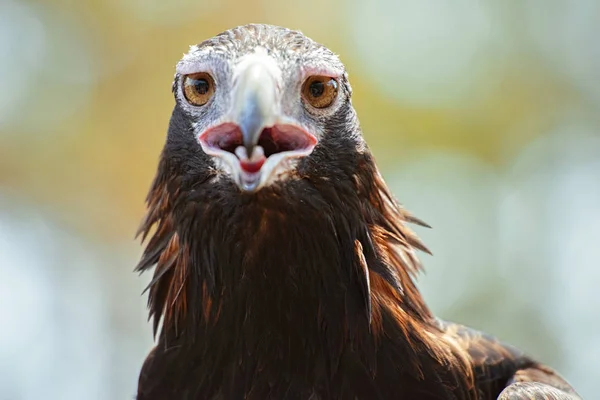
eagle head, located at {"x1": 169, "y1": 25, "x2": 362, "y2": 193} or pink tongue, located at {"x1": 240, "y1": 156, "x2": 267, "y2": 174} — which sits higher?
eagle head, located at {"x1": 169, "y1": 25, "x2": 362, "y2": 193}

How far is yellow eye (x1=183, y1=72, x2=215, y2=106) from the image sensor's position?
341cm

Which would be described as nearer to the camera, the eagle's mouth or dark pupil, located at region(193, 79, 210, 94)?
the eagle's mouth

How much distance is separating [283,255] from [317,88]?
32.2 inches

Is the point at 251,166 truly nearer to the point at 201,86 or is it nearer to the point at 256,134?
the point at 256,134

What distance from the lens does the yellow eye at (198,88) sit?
3.41 meters

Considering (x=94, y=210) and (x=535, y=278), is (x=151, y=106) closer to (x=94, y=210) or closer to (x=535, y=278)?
(x=94, y=210)

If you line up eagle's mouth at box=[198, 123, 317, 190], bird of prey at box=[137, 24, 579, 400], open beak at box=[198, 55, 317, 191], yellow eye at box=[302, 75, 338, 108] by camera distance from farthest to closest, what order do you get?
yellow eye at box=[302, 75, 338, 108] → bird of prey at box=[137, 24, 579, 400] → eagle's mouth at box=[198, 123, 317, 190] → open beak at box=[198, 55, 317, 191]

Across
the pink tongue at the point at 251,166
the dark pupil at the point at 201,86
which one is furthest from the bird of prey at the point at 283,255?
the pink tongue at the point at 251,166

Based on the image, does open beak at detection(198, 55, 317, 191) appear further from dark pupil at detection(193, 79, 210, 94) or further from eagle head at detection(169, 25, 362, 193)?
dark pupil at detection(193, 79, 210, 94)

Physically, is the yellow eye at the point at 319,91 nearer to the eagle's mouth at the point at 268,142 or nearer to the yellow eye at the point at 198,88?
the eagle's mouth at the point at 268,142

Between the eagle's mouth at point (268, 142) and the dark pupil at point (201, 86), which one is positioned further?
the dark pupil at point (201, 86)

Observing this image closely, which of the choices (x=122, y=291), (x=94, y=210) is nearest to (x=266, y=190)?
(x=94, y=210)

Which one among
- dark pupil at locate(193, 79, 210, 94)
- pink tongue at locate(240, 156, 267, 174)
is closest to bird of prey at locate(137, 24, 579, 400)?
dark pupil at locate(193, 79, 210, 94)

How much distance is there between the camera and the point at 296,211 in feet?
10.8
